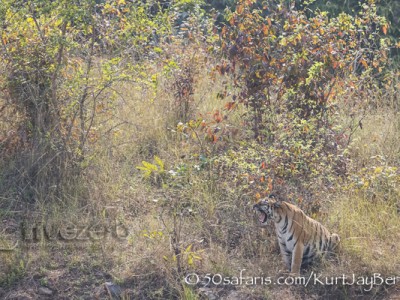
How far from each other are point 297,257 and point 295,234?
192 millimetres

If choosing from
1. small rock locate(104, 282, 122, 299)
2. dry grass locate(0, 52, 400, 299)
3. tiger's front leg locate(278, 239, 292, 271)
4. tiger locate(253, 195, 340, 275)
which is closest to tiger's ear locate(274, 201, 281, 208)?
tiger locate(253, 195, 340, 275)

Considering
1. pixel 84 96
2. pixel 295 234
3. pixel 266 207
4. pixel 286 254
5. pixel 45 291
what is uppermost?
pixel 84 96

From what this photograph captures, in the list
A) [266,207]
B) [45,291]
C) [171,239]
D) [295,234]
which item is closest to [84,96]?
[171,239]

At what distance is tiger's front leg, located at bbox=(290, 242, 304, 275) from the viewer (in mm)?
5750

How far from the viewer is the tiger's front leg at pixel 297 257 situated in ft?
18.9

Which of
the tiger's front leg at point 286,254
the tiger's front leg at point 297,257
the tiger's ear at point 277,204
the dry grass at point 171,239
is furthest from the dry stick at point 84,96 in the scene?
the tiger's front leg at point 297,257

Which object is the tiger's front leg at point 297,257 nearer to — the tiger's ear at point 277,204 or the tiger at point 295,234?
the tiger at point 295,234

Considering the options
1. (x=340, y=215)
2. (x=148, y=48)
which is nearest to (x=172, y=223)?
(x=340, y=215)

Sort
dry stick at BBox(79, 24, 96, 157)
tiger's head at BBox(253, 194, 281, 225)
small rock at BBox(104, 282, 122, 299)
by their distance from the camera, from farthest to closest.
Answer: dry stick at BBox(79, 24, 96, 157), tiger's head at BBox(253, 194, 281, 225), small rock at BBox(104, 282, 122, 299)

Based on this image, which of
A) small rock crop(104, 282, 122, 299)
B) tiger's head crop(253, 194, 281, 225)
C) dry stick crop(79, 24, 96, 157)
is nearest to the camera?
small rock crop(104, 282, 122, 299)

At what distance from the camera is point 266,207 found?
5.86m

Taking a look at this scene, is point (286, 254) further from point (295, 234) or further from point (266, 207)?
point (266, 207)

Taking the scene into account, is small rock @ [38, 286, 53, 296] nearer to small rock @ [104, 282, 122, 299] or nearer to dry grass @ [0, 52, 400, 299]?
dry grass @ [0, 52, 400, 299]

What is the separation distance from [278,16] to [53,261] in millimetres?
3350
